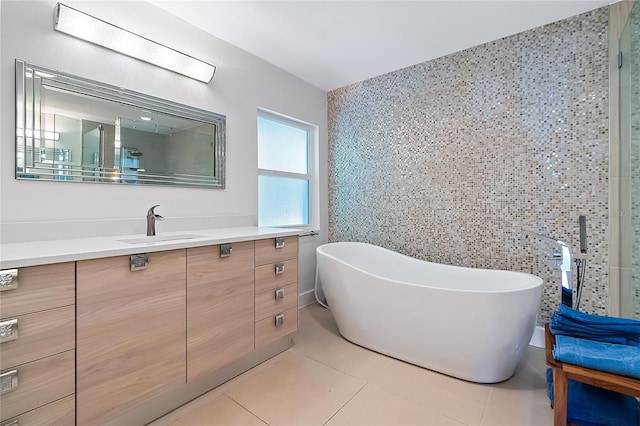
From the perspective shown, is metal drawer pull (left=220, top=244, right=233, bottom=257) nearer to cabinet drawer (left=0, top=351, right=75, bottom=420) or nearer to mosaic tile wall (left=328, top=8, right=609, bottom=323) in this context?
cabinet drawer (left=0, top=351, right=75, bottom=420)

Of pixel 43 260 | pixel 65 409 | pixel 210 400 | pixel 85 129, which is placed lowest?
pixel 210 400

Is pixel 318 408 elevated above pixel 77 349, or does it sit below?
below

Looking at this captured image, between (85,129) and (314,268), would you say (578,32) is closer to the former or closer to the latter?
(314,268)

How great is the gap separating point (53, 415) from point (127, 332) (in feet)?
1.07

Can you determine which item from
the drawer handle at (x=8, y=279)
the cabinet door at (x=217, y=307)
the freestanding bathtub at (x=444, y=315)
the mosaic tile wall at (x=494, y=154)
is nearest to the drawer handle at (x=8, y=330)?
the drawer handle at (x=8, y=279)

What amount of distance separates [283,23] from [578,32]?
208 cm

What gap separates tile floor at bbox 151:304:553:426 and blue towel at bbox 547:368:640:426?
202 mm

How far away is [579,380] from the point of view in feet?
3.74

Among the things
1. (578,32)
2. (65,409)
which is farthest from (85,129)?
(578,32)

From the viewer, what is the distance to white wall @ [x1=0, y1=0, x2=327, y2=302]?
1.36m

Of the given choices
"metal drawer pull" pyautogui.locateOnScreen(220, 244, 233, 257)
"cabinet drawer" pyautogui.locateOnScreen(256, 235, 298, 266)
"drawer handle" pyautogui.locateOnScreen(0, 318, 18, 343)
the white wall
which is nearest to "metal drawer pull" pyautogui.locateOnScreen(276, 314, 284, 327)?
"cabinet drawer" pyautogui.locateOnScreen(256, 235, 298, 266)

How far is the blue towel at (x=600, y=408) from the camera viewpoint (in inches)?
47.1

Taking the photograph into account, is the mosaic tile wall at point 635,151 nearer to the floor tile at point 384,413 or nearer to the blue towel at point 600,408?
the blue towel at point 600,408

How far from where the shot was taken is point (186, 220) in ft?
6.59
